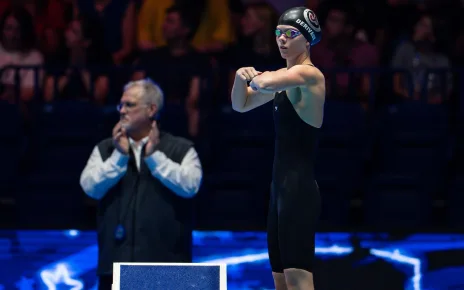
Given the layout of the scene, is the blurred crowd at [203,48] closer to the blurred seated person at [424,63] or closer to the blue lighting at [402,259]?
the blurred seated person at [424,63]

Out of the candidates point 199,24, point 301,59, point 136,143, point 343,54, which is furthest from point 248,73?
point 199,24

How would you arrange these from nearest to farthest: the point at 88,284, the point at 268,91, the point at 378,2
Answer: the point at 268,91 < the point at 88,284 < the point at 378,2

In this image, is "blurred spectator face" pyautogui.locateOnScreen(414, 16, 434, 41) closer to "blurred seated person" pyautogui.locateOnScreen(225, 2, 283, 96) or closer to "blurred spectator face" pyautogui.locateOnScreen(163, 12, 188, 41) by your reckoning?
"blurred seated person" pyautogui.locateOnScreen(225, 2, 283, 96)

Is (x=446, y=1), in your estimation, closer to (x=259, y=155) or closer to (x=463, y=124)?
(x=463, y=124)

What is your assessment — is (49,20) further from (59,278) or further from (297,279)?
(297,279)

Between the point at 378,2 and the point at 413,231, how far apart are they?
2.77 m

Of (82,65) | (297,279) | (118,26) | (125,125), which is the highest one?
(118,26)

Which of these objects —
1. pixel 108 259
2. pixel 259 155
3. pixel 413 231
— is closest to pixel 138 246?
pixel 108 259

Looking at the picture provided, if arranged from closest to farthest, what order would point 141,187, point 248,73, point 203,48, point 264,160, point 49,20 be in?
point 248,73 < point 141,187 < point 264,160 < point 203,48 < point 49,20

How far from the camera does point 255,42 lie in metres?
8.54

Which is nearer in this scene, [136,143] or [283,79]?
[283,79]

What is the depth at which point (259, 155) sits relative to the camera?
27.2ft

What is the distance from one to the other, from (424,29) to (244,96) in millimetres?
4287

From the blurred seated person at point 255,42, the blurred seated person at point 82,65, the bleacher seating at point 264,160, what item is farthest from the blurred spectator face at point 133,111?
the blurred seated person at point 82,65
